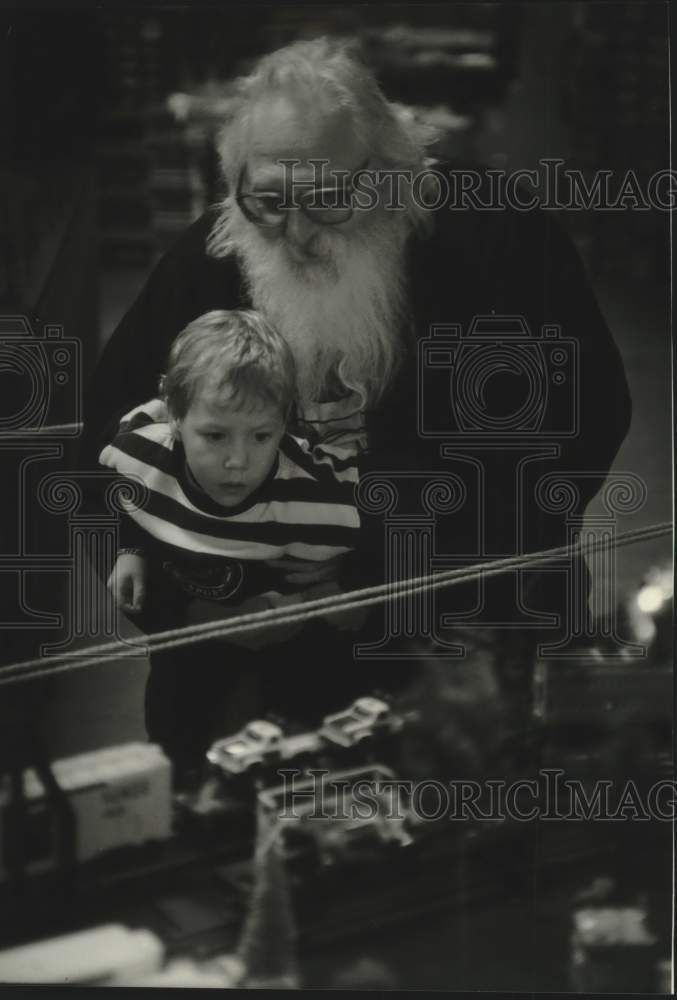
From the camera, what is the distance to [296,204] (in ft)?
14.8

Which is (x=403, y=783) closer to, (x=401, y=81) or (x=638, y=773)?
(x=638, y=773)

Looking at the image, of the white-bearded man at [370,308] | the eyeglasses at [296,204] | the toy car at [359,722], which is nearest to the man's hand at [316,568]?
the white-bearded man at [370,308]

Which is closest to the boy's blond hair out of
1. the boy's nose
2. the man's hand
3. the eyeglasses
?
the boy's nose

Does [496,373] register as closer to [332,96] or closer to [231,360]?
[231,360]

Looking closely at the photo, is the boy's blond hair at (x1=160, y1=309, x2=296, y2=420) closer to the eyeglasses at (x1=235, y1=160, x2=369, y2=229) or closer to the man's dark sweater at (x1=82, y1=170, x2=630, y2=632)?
the man's dark sweater at (x1=82, y1=170, x2=630, y2=632)

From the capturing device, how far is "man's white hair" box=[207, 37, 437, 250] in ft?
14.6

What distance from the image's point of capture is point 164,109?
14.8 ft

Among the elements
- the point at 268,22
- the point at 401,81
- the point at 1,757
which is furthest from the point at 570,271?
the point at 1,757

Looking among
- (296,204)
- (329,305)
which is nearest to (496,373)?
(329,305)

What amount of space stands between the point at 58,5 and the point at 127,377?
44.0 inches

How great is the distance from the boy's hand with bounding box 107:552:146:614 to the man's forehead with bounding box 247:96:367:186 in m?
1.21

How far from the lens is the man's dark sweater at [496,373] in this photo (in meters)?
4.51

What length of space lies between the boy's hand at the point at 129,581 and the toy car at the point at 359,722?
2.18ft

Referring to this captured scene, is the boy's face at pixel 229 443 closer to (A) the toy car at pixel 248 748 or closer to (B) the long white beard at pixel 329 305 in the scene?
(B) the long white beard at pixel 329 305
